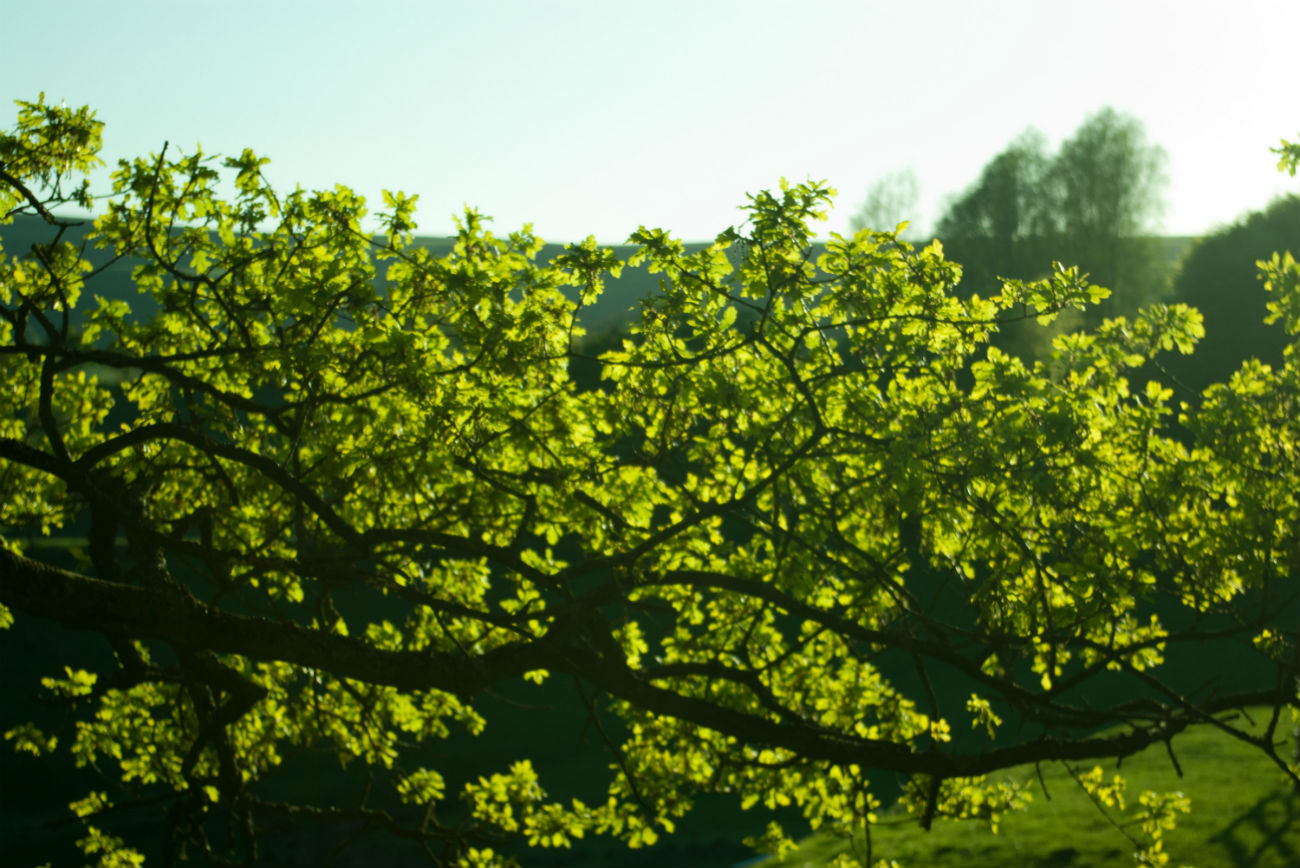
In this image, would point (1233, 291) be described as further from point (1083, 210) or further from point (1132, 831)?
point (1132, 831)

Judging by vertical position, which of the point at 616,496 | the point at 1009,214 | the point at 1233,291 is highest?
the point at 1009,214

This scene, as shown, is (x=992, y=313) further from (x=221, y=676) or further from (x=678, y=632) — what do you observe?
(x=221, y=676)

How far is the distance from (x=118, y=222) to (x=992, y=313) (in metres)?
9.05

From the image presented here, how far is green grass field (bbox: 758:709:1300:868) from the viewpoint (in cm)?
1925

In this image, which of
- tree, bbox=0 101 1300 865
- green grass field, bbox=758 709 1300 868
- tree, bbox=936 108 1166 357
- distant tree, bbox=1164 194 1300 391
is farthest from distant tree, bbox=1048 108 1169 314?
tree, bbox=0 101 1300 865

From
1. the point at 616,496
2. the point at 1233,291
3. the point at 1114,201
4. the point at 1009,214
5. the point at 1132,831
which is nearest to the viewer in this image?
the point at 616,496

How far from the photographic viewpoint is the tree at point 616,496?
26.2 ft

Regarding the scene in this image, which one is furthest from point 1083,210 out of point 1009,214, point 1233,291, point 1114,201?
point 1233,291

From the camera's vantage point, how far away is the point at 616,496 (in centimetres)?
1101

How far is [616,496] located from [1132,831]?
16.9 metres

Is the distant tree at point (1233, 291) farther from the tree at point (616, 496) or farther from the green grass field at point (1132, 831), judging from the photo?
the tree at point (616, 496)

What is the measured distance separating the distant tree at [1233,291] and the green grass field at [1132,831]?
82.9 feet

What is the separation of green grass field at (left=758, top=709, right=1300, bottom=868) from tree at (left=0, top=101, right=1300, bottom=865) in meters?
9.03

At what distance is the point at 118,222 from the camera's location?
35.4 ft
